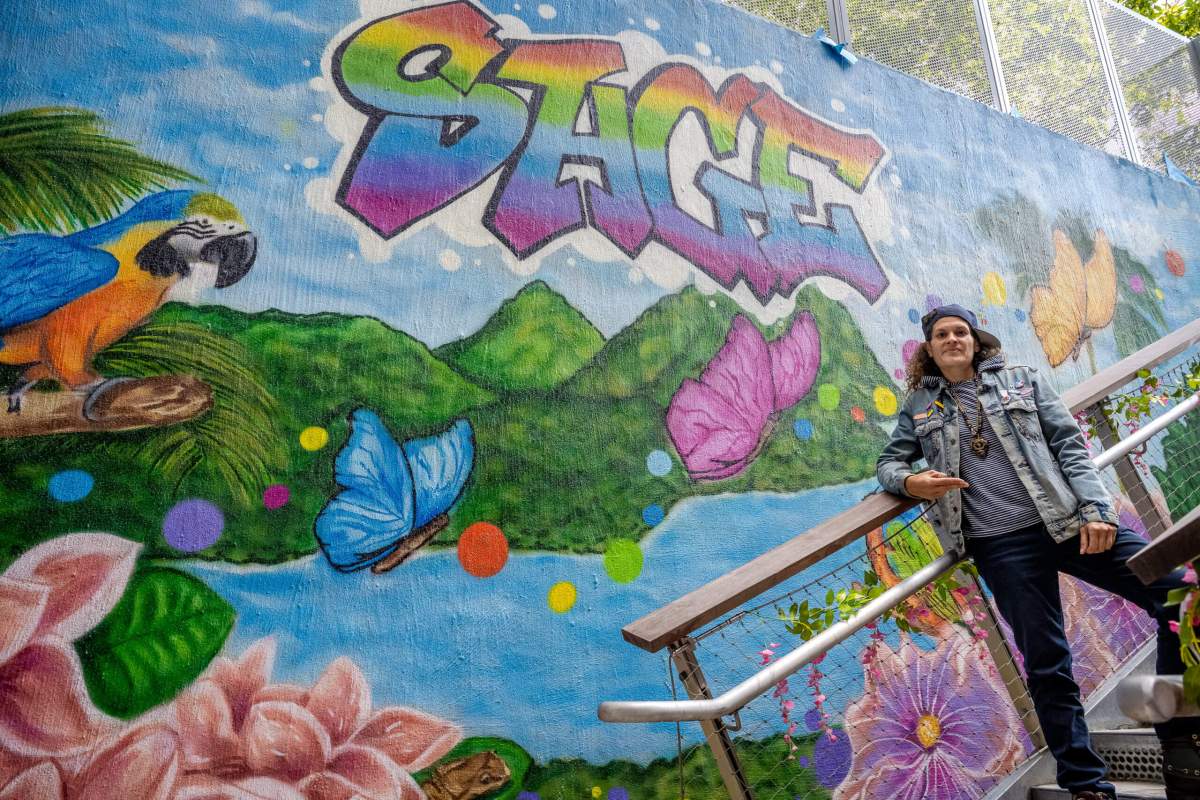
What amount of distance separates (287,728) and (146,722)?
0.35 meters

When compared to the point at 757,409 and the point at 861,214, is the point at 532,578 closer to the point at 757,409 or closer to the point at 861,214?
the point at 757,409

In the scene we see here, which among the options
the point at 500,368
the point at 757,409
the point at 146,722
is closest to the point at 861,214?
the point at 757,409

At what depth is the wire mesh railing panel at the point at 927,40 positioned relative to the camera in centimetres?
463

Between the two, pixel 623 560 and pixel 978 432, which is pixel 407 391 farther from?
pixel 978 432

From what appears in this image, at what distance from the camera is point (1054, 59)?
17.9ft

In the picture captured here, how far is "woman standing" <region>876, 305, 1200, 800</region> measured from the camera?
2.14m

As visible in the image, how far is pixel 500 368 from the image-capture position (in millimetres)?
2928

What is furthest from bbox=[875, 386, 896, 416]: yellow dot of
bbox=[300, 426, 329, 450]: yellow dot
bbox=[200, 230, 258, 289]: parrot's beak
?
bbox=[200, 230, 258, 289]: parrot's beak

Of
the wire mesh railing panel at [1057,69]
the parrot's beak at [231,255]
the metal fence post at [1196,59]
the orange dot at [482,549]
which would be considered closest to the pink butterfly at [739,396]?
the orange dot at [482,549]

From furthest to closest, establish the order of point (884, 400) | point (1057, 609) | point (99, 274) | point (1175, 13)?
point (1175, 13) → point (884, 400) → point (99, 274) → point (1057, 609)

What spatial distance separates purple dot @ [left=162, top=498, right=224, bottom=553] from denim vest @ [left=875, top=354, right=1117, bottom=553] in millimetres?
1932

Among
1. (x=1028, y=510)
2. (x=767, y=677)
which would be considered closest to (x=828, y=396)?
(x=1028, y=510)

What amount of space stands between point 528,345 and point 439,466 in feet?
1.81

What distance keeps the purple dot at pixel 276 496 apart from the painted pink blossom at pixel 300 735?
390 millimetres
